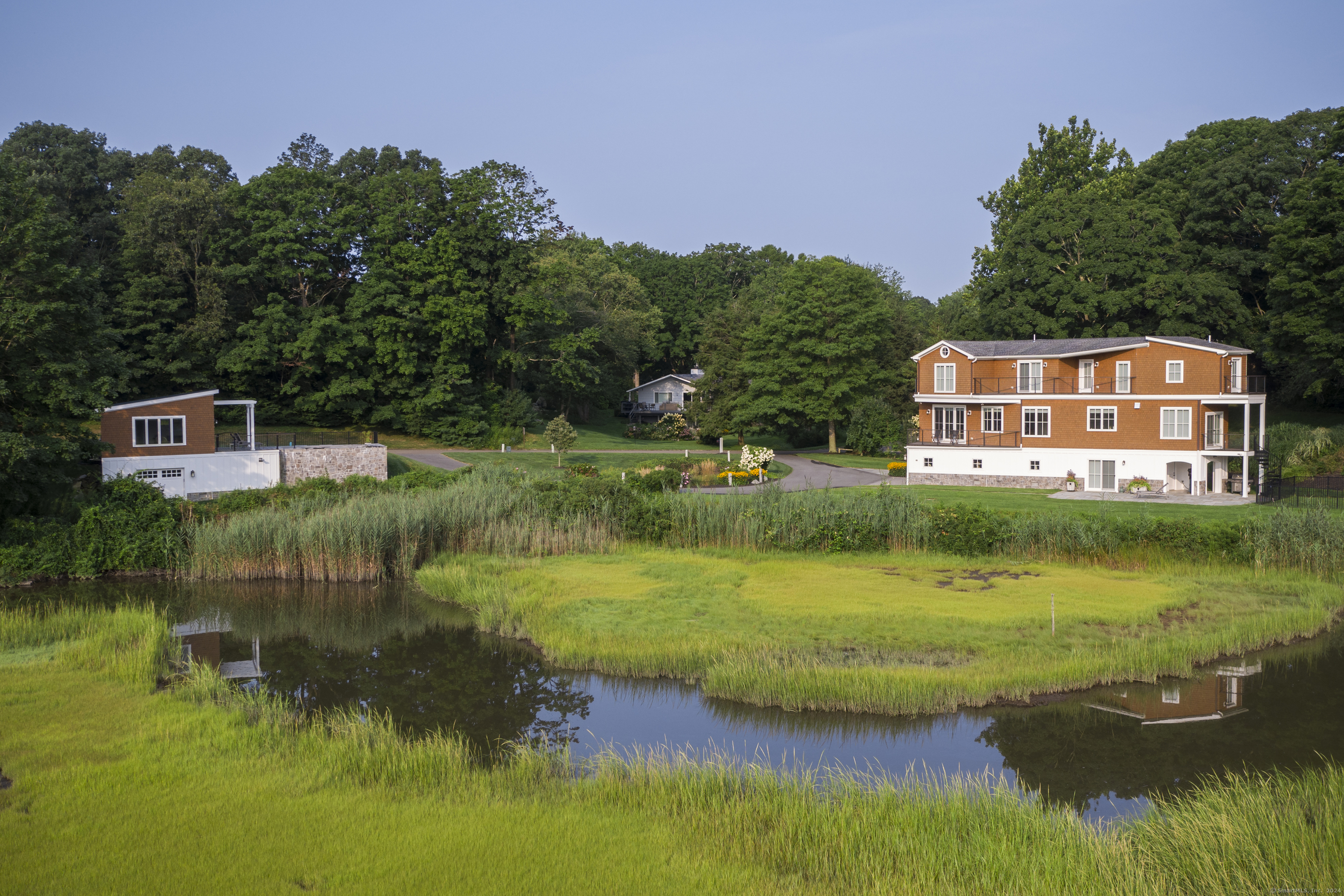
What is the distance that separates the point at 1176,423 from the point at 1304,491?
5.59 m

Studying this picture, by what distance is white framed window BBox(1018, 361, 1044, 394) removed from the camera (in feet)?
141

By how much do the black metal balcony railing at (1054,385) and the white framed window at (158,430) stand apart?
1369 inches

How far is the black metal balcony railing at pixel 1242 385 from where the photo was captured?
1499 inches

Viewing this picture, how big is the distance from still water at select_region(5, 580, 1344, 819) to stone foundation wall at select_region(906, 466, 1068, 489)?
24.6 meters

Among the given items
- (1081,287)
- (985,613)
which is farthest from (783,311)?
(985,613)

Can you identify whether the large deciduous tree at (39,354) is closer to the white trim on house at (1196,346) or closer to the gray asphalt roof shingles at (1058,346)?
the gray asphalt roof shingles at (1058,346)

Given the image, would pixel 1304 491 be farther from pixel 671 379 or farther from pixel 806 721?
pixel 671 379

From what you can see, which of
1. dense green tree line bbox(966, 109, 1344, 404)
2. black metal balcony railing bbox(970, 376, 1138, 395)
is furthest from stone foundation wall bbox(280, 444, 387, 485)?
dense green tree line bbox(966, 109, 1344, 404)

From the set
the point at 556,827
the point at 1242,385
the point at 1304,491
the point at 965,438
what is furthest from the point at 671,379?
the point at 556,827

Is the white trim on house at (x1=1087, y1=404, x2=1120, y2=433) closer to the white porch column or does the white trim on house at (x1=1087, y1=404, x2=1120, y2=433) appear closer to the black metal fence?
the white porch column

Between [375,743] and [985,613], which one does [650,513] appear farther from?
[375,743]

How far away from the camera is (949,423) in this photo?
45.4 m

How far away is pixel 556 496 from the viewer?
2688 centimetres

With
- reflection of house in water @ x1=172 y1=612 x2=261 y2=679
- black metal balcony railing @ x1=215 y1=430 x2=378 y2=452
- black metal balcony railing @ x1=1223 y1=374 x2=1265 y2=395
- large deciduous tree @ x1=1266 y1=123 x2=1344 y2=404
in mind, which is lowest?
reflection of house in water @ x1=172 y1=612 x2=261 y2=679
